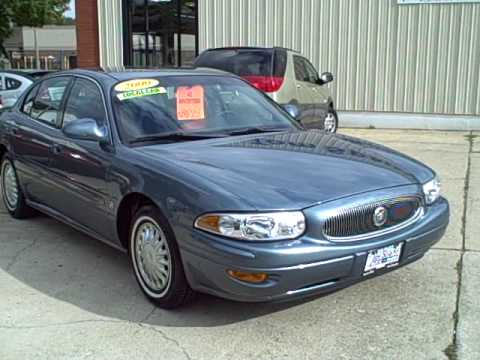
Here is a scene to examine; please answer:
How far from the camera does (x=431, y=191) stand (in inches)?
158

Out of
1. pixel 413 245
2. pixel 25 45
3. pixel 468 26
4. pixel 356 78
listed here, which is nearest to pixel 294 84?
pixel 356 78

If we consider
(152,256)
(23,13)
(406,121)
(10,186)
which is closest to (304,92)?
(406,121)

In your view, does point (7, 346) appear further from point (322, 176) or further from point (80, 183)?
point (322, 176)

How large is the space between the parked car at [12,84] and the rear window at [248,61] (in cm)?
507

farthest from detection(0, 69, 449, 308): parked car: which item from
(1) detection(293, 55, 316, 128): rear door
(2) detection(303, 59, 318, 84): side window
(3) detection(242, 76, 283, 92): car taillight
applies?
(2) detection(303, 59, 318, 84): side window

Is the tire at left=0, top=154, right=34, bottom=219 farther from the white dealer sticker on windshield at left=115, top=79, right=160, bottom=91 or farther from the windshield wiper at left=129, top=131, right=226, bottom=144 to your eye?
the windshield wiper at left=129, top=131, right=226, bottom=144

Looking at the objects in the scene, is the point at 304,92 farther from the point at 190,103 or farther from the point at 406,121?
the point at 190,103

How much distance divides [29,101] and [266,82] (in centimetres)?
428

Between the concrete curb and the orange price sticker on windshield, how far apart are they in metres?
9.11

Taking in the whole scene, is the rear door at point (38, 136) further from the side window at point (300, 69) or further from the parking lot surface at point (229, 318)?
the side window at point (300, 69)

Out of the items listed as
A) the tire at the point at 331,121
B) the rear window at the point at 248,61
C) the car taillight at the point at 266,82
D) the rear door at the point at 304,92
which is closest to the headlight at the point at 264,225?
the car taillight at the point at 266,82

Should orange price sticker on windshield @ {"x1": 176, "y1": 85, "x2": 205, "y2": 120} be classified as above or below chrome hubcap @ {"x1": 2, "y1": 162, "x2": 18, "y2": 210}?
above

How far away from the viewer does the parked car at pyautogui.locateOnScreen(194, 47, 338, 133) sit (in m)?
9.48

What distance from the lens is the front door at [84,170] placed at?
4.35m
